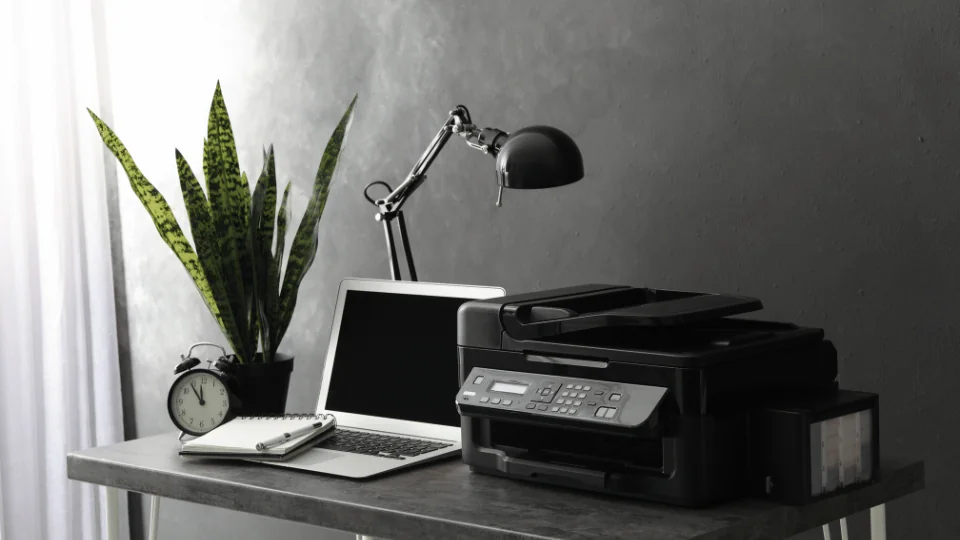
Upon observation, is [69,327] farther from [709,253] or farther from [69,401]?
[709,253]

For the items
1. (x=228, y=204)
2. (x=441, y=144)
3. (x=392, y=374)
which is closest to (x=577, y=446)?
(x=392, y=374)

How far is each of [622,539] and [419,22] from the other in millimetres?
1576

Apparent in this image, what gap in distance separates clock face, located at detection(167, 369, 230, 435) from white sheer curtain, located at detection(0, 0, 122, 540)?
1084 millimetres

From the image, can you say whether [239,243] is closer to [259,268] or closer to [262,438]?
Result: [259,268]

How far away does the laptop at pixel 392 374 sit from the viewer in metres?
2.01

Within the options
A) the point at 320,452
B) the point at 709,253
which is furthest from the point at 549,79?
the point at 320,452

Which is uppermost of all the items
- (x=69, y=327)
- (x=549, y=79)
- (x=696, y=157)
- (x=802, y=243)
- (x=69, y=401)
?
(x=549, y=79)

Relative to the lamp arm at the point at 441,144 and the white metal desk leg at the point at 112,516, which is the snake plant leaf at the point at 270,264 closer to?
the lamp arm at the point at 441,144

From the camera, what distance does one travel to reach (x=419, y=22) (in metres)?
2.68

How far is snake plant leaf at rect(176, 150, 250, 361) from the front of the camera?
232 centimetres

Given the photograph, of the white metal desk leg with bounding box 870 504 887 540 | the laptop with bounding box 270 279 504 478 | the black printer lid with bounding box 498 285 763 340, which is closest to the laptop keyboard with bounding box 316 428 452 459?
the laptop with bounding box 270 279 504 478

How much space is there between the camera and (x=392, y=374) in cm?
217

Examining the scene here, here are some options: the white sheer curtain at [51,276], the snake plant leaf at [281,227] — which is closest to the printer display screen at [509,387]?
the snake plant leaf at [281,227]

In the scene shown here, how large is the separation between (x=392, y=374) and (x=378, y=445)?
187 mm
